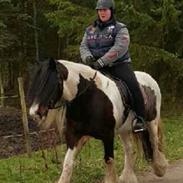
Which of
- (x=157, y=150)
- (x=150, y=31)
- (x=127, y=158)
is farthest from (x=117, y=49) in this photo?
(x=150, y=31)

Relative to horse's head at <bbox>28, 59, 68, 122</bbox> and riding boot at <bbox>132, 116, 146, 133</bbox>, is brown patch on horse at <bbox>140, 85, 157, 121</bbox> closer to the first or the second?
riding boot at <bbox>132, 116, 146, 133</bbox>

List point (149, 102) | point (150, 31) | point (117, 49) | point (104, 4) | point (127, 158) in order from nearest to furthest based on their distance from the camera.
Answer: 1. point (104, 4)
2. point (117, 49)
3. point (127, 158)
4. point (149, 102)
5. point (150, 31)

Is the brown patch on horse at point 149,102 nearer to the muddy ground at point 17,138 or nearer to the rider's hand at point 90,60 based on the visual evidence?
the rider's hand at point 90,60

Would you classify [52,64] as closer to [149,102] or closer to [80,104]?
[80,104]

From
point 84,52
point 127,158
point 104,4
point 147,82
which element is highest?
point 104,4

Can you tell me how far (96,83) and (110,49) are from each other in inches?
22.5

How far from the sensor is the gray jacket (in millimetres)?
7508

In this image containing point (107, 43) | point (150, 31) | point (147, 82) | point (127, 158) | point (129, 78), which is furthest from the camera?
point (150, 31)

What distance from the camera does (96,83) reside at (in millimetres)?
7297

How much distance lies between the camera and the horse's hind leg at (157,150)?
8570 mm

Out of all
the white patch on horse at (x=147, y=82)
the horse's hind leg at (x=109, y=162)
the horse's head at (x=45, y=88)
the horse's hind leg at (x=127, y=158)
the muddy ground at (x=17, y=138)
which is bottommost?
the muddy ground at (x=17, y=138)

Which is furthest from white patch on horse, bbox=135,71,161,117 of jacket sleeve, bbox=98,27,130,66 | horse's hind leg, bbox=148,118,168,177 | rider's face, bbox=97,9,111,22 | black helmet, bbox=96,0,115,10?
black helmet, bbox=96,0,115,10

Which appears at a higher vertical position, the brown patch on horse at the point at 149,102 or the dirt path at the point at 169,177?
the brown patch on horse at the point at 149,102

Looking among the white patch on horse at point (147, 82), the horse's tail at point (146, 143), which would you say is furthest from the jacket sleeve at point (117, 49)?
the horse's tail at point (146, 143)
